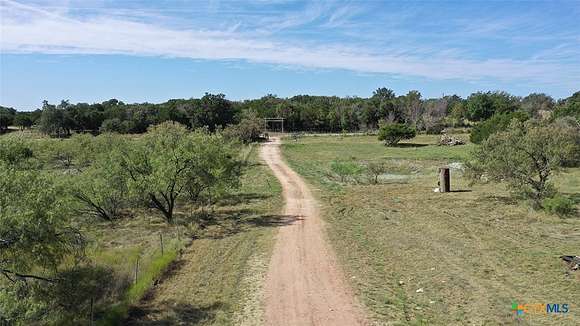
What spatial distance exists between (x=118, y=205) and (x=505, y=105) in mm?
101025

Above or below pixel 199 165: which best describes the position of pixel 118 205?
below

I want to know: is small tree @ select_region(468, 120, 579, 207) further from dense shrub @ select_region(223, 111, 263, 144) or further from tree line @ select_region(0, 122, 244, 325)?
dense shrub @ select_region(223, 111, 263, 144)

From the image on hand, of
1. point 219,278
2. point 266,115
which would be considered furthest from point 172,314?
point 266,115

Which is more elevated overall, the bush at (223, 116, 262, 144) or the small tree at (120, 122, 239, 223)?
the bush at (223, 116, 262, 144)

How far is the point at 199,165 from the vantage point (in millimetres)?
24859

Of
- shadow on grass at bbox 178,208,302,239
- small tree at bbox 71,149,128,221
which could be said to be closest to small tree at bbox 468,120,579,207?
shadow on grass at bbox 178,208,302,239

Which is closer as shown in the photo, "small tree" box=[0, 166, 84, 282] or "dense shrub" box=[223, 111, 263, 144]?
"small tree" box=[0, 166, 84, 282]

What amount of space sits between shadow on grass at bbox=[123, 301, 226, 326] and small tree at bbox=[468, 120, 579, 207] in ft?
61.5

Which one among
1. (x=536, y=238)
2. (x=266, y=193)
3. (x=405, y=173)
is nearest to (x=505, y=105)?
(x=405, y=173)

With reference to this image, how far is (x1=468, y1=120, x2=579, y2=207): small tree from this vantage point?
2452cm

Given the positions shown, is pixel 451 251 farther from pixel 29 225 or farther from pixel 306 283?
pixel 29 225

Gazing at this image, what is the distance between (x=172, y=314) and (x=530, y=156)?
68.2 feet

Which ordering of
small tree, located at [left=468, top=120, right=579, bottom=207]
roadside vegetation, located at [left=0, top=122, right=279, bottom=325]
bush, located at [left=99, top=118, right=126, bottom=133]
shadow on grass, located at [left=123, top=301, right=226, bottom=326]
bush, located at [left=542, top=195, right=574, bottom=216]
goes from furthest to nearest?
bush, located at [left=99, top=118, right=126, bottom=133]
small tree, located at [left=468, top=120, right=579, bottom=207]
bush, located at [left=542, top=195, right=574, bottom=216]
shadow on grass, located at [left=123, top=301, right=226, bottom=326]
roadside vegetation, located at [left=0, top=122, right=279, bottom=325]

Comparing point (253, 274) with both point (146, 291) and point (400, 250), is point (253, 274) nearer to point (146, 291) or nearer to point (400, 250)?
point (146, 291)
